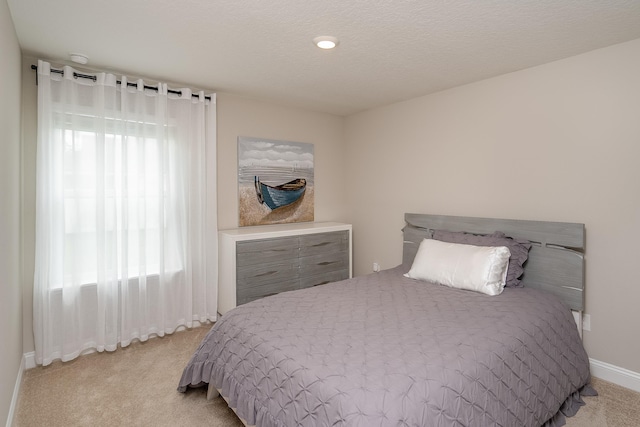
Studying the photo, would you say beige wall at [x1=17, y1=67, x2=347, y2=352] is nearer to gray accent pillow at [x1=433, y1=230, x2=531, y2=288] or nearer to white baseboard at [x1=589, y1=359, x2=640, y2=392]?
gray accent pillow at [x1=433, y1=230, x2=531, y2=288]

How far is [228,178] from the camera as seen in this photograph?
150 inches

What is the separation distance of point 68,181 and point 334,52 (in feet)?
7.56

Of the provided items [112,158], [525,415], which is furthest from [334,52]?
[525,415]

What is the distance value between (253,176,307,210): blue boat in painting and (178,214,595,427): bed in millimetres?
1614

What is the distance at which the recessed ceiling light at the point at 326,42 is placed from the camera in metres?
2.31

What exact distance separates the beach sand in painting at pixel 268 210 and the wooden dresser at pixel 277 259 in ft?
0.36

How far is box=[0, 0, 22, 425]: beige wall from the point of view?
182 cm

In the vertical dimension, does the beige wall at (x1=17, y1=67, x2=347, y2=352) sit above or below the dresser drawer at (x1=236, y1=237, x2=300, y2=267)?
above

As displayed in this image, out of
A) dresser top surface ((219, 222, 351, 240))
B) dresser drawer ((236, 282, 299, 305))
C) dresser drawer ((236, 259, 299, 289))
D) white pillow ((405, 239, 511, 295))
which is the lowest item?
dresser drawer ((236, 282, 299, 305))

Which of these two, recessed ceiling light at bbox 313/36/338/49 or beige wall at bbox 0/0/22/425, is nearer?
beige wall at bbox 0/0/22/425

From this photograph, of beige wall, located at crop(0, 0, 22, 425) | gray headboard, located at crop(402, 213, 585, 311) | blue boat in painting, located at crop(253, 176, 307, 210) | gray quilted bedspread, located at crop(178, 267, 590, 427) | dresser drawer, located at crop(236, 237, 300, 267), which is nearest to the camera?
gray quilted bedspread, located at crop(178, 267, 590, 427)

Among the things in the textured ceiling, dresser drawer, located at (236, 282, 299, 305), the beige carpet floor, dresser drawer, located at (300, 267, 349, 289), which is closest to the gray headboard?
the beige carpet floor

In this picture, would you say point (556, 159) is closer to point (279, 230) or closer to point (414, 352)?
point (414, 352)

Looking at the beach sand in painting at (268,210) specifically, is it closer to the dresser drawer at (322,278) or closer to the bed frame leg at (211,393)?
the dresser drawer at (322,278)
